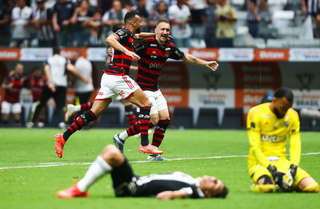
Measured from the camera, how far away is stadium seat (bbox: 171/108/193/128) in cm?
2075

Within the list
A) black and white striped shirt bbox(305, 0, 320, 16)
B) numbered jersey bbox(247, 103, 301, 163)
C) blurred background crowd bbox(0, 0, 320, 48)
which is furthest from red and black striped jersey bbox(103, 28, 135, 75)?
black and white striped shirt bbox(305, 0, 320, 16)

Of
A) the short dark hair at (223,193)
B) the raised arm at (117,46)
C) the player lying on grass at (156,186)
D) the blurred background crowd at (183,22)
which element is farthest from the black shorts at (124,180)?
the blurred background crowd at (183,22)

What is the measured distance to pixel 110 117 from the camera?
830 inches

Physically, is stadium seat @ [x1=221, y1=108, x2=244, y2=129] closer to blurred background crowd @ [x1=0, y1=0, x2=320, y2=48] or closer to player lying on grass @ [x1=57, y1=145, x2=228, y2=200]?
blurred background crowd @ [x1=0, y1=0, x2=320, y2=48]

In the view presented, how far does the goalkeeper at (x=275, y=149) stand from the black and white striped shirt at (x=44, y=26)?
14.5 meters

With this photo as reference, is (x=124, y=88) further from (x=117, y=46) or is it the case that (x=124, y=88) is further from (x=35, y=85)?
(x=35, y=85)

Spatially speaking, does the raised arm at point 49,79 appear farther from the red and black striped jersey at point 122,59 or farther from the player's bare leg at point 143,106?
the player's bare leg at point 143,106

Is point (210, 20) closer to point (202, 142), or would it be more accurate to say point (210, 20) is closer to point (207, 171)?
point (202, 142)

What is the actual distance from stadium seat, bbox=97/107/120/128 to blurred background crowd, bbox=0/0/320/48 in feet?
9.09

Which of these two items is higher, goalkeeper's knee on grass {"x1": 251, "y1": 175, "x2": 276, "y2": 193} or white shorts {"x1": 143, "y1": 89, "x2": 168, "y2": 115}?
white shorts {"x1": 143, "y1": 89, "x2": 168, "y2": 115}

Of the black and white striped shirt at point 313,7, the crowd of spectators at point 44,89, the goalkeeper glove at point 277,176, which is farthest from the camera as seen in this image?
the black and white striped shirt at point 313,7

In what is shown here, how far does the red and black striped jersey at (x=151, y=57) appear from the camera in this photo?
962 cm

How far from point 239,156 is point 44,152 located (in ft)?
12.2

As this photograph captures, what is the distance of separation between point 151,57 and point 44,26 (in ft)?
35.6
